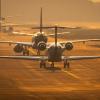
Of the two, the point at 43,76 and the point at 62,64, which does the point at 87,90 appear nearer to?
the point at 43,76

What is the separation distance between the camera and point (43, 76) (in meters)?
68.2

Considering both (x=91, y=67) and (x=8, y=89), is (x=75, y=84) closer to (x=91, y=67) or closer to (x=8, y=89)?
(x=8, y=89)

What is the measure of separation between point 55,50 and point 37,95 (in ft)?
65.1

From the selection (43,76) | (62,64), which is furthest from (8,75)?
(62,64)

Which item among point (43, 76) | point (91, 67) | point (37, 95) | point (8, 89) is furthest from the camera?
point (91, 67)

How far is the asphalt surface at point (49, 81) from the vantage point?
53719 millimetres

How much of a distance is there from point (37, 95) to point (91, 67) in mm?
26259

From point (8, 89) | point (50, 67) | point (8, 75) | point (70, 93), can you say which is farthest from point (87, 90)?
point (50, 67)

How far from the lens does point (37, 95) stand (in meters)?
53.8

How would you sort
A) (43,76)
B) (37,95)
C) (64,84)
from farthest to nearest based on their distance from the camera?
1. (43,76)
2. (64,84)
3. (37,95)

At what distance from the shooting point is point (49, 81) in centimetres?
6397

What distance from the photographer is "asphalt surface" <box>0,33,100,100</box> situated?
176ft

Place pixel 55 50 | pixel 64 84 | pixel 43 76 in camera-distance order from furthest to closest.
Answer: pixel 55 50 → pixel 43 76 → pixel 64 84

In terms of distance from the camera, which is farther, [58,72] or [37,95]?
[58,72]
